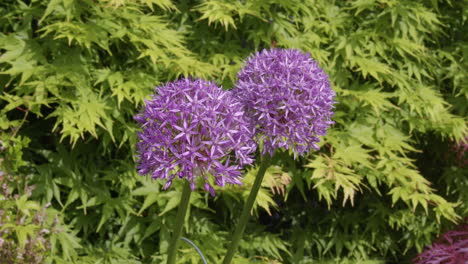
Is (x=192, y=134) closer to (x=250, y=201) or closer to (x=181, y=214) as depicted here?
(x=181, y=214)

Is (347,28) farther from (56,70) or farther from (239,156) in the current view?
(239,156)

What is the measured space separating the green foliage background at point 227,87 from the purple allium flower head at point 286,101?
3.92 feet

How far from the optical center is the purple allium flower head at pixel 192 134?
1.43 m

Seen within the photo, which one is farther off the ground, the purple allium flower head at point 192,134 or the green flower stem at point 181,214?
the purple allium flower head at point 192,134

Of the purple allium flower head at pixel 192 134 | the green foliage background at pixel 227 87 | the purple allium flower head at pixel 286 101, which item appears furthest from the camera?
the green foliage background at pixel 227 87

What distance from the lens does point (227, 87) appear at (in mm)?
3076

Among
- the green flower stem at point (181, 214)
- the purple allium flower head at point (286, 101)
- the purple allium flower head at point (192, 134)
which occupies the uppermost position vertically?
the purple allium flower head at point (286, 101)

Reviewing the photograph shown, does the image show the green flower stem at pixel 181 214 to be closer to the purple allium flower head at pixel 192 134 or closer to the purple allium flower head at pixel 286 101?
the purple allium flower head at pixel 192 134

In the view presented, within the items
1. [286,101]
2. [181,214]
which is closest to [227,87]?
[286,101]

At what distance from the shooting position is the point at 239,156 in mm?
1511

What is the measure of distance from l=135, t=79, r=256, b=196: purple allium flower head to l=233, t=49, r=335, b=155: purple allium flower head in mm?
126

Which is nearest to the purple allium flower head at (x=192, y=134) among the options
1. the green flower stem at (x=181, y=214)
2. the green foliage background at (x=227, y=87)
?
the green flower stem at (x=181, y=214)

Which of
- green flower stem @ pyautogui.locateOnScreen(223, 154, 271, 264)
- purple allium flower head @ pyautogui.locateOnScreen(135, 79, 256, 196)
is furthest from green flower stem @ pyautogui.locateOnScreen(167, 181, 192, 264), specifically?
green flower stem @ pyautogui.locateOnScreen(223, 154, 271, 264)

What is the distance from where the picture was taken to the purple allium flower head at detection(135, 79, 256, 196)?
56.2 inches
